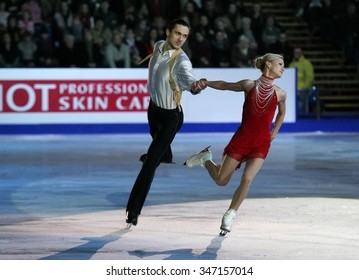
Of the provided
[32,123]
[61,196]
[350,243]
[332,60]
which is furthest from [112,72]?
[350,243]

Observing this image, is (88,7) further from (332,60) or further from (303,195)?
(303,195)

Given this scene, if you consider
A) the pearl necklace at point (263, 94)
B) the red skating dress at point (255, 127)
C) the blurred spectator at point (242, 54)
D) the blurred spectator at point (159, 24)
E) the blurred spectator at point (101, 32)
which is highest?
the blurred spectator at point (159, 24)

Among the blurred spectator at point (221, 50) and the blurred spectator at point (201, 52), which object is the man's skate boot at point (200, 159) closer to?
the blurred spectator at point (201, 52)

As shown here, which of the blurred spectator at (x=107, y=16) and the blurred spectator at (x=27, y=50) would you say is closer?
the blurred spectator at (x=27, y=50)

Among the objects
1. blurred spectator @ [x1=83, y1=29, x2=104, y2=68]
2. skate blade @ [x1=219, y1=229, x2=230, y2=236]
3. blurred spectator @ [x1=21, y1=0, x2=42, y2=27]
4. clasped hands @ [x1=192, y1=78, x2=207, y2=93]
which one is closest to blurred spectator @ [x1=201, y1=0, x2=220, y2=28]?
blurred spectator @ [x1=83, y1=29, x2=104, y2=68]

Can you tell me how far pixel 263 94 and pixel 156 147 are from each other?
1.08 m

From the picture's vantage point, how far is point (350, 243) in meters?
9.13

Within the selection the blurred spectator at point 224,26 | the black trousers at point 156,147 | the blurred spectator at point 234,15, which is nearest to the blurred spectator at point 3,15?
the blurred spectator at point 224,26

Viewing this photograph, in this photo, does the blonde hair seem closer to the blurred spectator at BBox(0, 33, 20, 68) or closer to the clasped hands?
the clasped hands

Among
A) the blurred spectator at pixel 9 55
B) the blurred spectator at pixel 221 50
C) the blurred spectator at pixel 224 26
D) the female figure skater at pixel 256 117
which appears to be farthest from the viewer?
the blurred spectator at pixel 224 26

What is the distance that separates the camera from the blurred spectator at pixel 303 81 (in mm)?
23125

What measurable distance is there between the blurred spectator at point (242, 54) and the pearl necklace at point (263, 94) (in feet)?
42.8

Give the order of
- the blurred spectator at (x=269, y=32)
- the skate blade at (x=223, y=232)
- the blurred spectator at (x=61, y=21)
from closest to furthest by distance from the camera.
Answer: the skate blade at (x=223, y=232), the blurred spectator at (x=61, y=21), the blurred spectator at (x=269, y=32)

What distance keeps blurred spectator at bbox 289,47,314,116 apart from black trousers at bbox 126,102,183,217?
13.1 meters
